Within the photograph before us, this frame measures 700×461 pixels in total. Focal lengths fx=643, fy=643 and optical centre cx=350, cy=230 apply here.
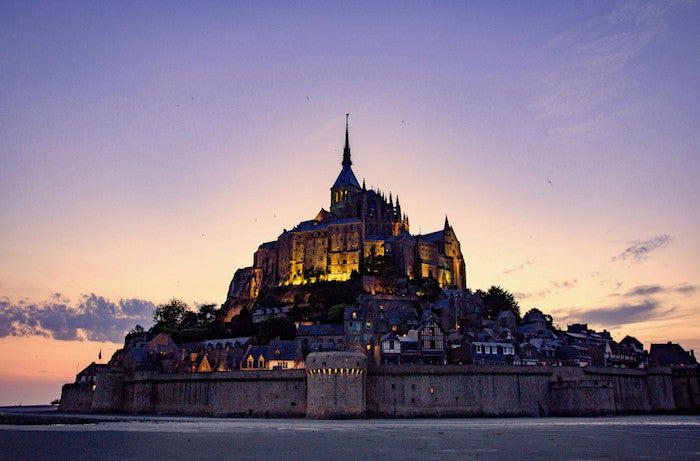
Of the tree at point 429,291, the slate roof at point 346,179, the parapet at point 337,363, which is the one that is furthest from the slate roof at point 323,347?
the slate roof at point 346,179

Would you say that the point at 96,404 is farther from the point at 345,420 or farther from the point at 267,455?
the point at 267,455

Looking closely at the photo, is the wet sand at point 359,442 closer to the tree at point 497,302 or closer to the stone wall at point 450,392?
the stone wall at point 450,392

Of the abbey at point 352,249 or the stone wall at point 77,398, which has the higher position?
the abbey at point 352,249

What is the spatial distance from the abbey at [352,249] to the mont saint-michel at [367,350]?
0.83 ft

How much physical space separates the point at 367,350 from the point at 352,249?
39.2 metres

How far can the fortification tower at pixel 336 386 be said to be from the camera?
52.9m

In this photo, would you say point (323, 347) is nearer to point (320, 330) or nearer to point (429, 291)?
point (320, 330)

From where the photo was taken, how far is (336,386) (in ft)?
175

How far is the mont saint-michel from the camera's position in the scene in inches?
2266

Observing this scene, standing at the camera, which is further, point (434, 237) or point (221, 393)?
point (434, 237)

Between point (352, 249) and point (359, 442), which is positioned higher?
point (352, 249)

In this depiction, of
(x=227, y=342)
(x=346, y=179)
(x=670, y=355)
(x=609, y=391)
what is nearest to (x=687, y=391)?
(x=609, y=391)

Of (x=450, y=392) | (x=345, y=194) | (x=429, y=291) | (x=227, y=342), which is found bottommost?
(x=450, y=392)

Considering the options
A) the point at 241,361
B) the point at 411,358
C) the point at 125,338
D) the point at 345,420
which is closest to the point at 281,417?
the point at 345,420
